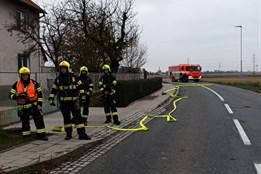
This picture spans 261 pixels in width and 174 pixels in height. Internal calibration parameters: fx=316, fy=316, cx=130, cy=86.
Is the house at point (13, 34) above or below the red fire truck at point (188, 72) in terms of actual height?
above

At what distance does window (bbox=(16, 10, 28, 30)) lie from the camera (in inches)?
749

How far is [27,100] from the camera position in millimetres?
7512

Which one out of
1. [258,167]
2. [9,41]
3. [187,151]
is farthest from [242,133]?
[9,41]

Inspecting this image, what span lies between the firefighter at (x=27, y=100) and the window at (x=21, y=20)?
12338 millimetres

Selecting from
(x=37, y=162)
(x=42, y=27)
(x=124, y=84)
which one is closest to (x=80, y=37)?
(x=42, y=27)

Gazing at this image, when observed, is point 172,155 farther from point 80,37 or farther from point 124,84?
point 80,37

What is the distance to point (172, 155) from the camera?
6.26 m

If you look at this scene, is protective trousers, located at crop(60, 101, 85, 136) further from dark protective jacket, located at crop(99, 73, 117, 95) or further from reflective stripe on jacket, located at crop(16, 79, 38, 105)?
dark protective jacket, located at crop(99, 73, 117, 95)

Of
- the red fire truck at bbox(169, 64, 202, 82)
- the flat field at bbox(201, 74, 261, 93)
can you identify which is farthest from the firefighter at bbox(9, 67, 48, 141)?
the red fire truck at bbox(169, 64, 202, 82)

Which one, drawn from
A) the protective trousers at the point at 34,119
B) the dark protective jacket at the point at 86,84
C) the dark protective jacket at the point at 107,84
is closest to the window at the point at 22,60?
the dark protective jacket at the point at 107,84

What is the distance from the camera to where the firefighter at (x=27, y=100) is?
741 cm

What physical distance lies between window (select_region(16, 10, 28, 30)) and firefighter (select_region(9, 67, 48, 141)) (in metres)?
12.3

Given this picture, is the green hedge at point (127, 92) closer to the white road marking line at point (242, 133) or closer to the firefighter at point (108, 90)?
the firefighter at point (108, 90)

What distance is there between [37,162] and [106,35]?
1649 cm
